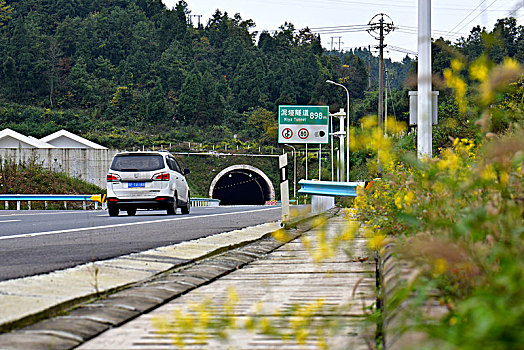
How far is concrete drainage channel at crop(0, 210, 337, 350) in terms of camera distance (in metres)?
3.46

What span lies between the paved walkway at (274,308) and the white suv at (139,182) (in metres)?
11.2

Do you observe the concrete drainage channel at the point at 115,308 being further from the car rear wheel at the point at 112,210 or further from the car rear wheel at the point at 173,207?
the car rear wheel at the point at 112,210

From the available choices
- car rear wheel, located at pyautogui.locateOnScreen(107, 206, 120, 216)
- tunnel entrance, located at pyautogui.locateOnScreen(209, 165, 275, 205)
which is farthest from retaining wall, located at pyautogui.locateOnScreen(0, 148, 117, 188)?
tunnel entrance, located at pyautogui.locateOnScreen(209, 165, 275, 205)

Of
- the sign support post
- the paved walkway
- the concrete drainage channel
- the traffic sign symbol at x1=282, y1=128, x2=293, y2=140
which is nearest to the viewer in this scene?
the paved walkway

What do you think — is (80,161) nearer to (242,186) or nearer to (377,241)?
(242,186)

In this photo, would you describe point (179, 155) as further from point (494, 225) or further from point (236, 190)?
point (494, 225)

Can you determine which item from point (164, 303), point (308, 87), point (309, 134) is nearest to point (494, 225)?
point (164, 303)

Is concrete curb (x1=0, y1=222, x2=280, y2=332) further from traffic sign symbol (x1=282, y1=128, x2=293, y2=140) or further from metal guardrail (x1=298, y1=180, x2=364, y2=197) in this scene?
traffic sign symbol (x1=282, y1=128, x2=293, y2=140)

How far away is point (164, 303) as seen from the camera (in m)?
4.66

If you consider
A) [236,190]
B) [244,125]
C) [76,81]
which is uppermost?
[76,81]

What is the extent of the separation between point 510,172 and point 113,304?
2.44 m

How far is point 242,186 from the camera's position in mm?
88125

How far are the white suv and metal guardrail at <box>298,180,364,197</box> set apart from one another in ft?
12.4

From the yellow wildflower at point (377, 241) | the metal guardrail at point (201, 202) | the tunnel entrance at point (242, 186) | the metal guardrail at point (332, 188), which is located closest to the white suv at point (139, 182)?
the metal guardrail at point (332, 188)
